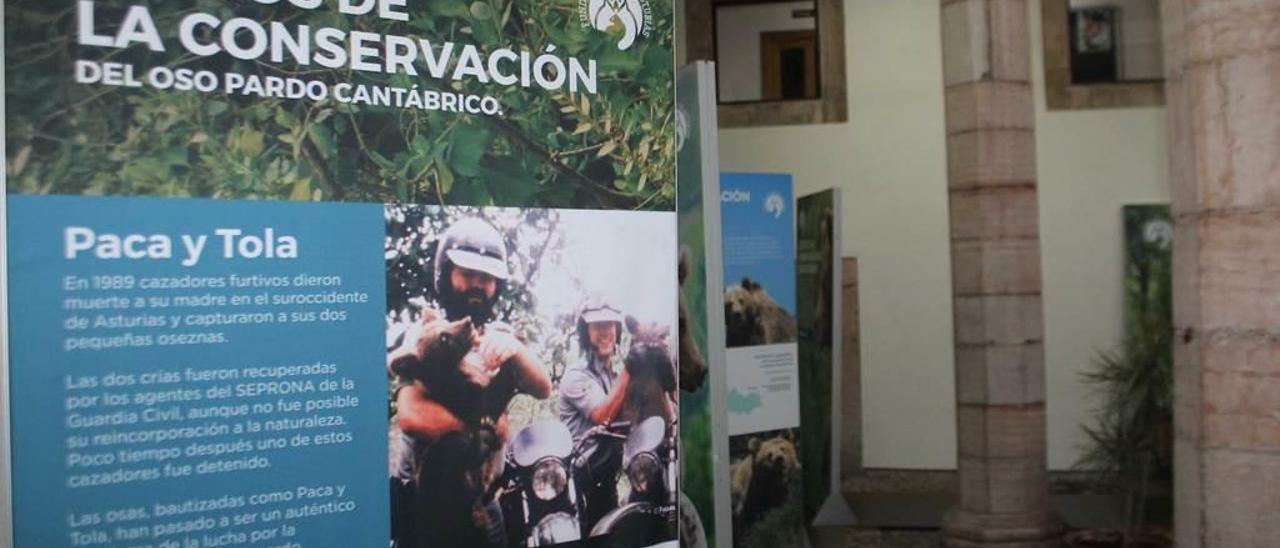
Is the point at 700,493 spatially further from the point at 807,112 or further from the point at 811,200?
the point at 807,112

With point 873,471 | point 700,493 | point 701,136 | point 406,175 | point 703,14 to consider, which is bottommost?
point 873,471

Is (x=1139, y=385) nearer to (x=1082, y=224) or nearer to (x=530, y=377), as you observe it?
(x=1082, y=224)

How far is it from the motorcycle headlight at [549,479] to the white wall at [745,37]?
1007 cm

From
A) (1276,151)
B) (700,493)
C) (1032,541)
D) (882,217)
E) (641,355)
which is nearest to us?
(641,355)

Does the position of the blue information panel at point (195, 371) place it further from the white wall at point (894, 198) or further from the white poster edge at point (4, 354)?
the white wall at point (894, 198)

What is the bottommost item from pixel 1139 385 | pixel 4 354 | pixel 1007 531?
pixel 1007 531

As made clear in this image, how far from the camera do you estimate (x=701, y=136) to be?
457cm

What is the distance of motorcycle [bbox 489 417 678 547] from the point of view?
9.77 feet

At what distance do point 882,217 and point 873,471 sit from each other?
2.36 meters

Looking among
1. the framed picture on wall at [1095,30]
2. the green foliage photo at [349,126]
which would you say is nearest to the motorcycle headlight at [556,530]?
the green foliage photo at [349,126]

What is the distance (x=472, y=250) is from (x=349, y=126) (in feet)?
1.20

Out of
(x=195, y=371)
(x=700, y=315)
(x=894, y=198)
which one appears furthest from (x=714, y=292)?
(x=894, y=198)

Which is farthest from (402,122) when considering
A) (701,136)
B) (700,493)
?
(700,493)

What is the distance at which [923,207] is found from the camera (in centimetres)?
1258
